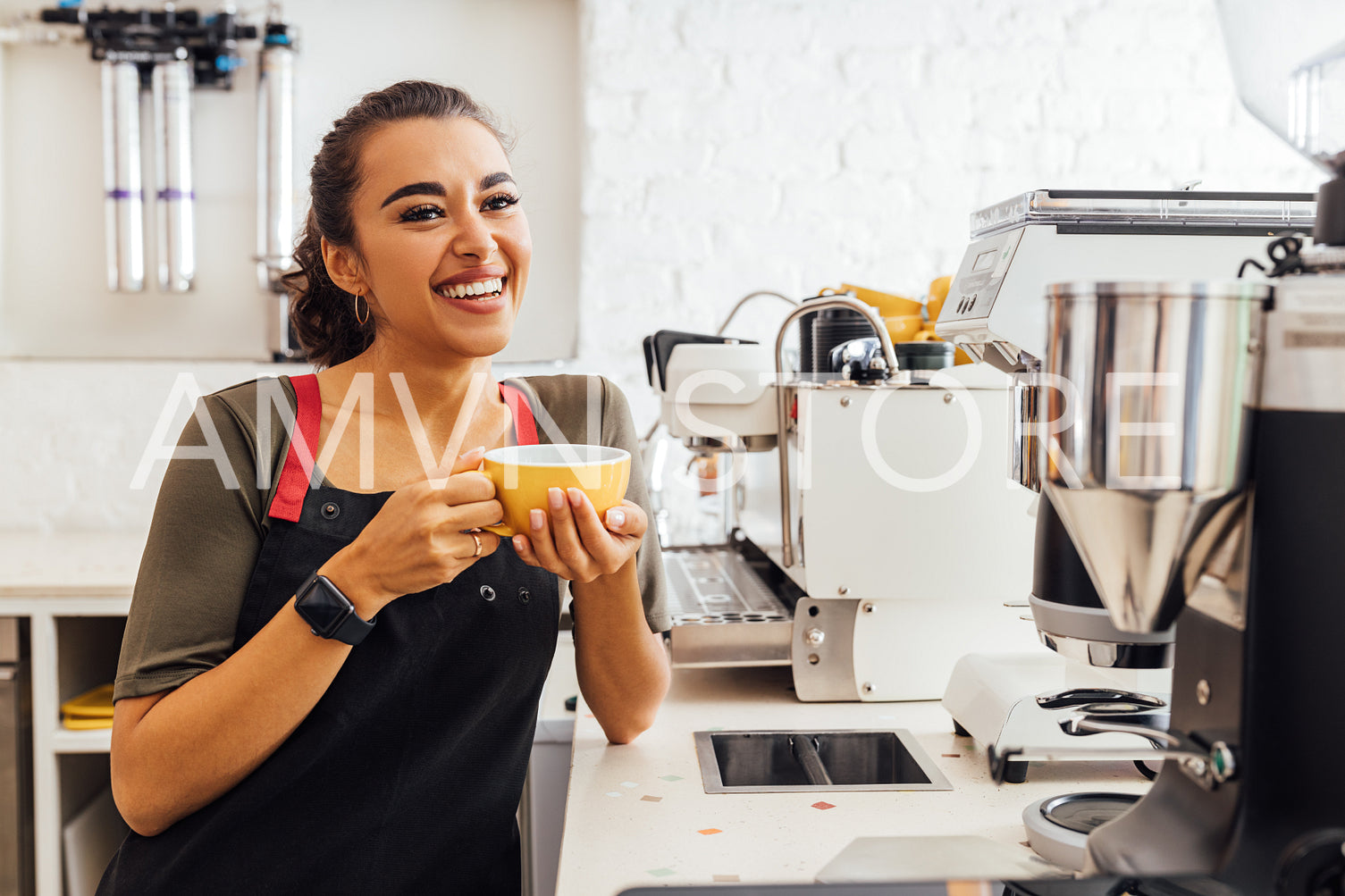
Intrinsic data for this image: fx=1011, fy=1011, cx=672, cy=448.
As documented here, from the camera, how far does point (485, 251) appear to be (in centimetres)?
99

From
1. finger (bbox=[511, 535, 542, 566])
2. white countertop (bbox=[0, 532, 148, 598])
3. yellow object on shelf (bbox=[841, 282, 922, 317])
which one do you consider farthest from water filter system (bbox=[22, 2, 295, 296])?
finger (bbox=[511, 535, 542, 566])

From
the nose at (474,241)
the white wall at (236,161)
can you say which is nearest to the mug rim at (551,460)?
the nose at (474,241)

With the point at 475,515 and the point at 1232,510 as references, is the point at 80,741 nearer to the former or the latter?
the point at 475,515

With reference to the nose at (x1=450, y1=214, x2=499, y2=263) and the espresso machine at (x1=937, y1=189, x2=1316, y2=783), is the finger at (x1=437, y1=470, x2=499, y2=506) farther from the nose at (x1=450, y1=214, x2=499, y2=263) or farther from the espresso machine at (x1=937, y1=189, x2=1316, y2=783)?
the espresso machine at (x1=937, y1=189, x2=1316, y2=783)

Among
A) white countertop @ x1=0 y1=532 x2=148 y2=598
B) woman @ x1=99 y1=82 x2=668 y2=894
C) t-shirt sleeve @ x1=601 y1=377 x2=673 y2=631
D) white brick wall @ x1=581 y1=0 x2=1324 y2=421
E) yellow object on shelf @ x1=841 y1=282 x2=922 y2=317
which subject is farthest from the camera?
white brick wall @ x1=581 y1=0 x2=1324 y2=421

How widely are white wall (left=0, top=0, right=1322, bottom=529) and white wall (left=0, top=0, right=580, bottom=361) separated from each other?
130mm

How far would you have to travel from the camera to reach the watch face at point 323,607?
0.82 meters

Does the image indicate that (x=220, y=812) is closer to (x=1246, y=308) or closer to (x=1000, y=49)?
(x=1246, y=308)

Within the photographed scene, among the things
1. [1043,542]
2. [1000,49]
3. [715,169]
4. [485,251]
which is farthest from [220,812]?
[1000,49]

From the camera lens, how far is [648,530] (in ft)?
3.64

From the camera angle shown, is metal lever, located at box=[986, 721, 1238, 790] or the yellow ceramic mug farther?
the yellow ceramic mug

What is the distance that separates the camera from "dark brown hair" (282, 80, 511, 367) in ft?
3.43

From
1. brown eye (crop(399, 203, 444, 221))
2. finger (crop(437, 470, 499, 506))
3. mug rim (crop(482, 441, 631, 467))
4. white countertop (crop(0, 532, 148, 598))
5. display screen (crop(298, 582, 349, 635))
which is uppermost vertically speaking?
brown eye (crop(399, 203, 444, 221))

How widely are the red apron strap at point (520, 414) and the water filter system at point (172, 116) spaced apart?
1.24m
